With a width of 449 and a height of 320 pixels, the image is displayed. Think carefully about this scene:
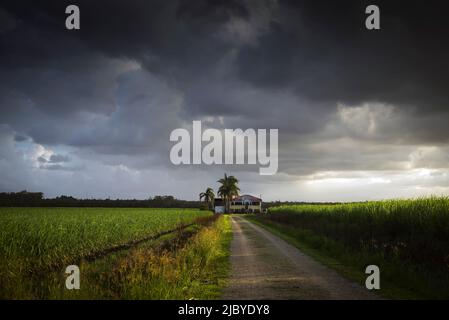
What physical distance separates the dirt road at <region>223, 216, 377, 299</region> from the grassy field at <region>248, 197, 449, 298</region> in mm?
964

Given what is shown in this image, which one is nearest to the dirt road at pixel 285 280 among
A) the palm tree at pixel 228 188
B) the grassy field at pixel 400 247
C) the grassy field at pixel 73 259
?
the grassy field at pixel 400 247

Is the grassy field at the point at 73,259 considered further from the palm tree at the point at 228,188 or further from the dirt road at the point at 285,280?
the palm tree at the point at 228,188

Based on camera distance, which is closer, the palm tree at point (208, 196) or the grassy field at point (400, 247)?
the grassy field at point (400, 247)

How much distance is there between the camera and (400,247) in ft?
56.2

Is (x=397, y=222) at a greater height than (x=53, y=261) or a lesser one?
greater

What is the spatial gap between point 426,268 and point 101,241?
17.3 metres

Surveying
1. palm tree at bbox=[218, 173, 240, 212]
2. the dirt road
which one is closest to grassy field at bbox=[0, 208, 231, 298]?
the dirt road

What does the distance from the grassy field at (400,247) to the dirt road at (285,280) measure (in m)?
0.96

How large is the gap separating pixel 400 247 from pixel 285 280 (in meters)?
7.41

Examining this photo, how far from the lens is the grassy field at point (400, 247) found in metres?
12.0

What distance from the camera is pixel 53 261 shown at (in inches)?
644
